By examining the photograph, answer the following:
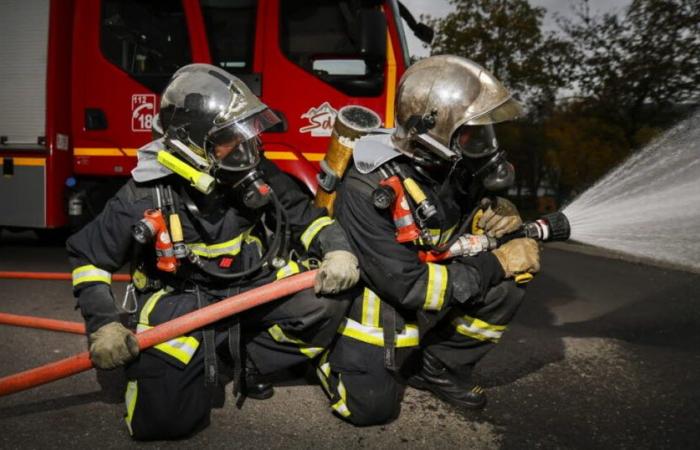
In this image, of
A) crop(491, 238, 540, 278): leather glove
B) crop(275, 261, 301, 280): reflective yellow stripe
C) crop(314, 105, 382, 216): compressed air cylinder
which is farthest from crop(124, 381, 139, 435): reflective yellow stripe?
crop(491, 238, 540, 278): leather glove

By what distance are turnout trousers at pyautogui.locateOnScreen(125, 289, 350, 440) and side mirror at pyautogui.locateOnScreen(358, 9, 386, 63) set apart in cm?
239

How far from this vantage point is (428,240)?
2379 millimetres

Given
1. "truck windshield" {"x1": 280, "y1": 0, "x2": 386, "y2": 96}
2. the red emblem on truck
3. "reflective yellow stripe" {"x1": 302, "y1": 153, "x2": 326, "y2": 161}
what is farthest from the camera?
the red emblem on truck

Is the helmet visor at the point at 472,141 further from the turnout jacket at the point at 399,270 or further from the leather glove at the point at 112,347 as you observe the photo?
the leather glove at the point at 112,347

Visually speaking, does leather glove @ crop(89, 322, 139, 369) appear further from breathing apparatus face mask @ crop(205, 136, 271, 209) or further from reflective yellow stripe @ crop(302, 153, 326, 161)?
reflective yellow stripe @ crop(302, 153, 326, 161)

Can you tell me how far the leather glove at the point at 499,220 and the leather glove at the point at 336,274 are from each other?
775 mm

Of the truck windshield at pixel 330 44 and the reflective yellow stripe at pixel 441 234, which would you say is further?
the truck windshield at pixel 330 44

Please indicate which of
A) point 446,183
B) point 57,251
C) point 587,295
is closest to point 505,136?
point 587,295

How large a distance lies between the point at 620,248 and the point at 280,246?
184 cm

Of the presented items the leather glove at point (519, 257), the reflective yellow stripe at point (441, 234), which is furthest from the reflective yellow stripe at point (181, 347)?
the leather glove at point (519, 257)

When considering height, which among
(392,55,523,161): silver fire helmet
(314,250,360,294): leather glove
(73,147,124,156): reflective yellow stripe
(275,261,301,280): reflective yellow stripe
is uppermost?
(392,55,523,161): silver fire helmet

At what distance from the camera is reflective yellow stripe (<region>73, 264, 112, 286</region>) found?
2.16 meters

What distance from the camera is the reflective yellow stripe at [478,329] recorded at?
2.54 metres

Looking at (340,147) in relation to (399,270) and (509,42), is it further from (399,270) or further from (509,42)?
(509,42)
